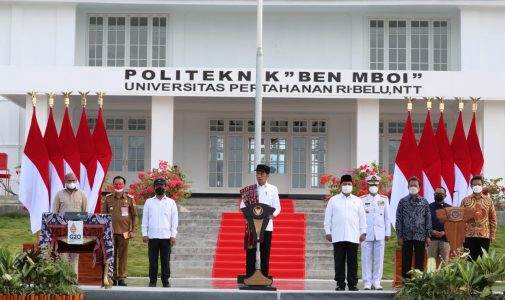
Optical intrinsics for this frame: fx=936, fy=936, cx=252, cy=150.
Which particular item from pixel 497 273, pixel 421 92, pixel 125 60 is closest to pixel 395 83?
pixel 421 92

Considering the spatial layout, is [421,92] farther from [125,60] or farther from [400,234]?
[400,234]

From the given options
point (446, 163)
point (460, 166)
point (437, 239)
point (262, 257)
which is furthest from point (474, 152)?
point (262, 257)

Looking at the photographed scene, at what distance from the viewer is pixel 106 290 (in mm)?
12992

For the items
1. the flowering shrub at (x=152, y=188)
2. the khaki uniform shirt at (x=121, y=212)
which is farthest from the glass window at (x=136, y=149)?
the khaki uniform shirt at (x=121, y=212)

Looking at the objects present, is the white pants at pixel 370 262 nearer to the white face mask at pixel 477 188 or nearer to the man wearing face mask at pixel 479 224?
the man wearing face mask at pixel 479 224

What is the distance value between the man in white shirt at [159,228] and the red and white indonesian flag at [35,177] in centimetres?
344

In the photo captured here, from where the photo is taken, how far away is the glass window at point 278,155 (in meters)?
28.9

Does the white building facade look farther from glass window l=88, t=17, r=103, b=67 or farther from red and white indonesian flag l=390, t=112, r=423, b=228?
red and white indonesian flag l=390, t=112, r=423, b=228

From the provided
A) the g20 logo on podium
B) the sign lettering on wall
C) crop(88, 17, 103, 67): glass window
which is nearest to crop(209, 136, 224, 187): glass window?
the sign lettering on wall

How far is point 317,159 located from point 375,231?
1404 centimetres

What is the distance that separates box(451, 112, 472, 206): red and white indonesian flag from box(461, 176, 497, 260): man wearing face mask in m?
3.99

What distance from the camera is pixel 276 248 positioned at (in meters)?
19.9

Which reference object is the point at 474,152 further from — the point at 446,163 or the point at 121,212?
the point at 121,212

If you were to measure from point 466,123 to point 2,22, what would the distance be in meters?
14.3
